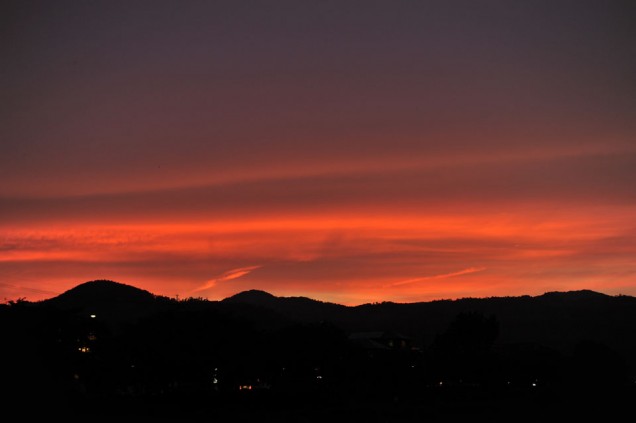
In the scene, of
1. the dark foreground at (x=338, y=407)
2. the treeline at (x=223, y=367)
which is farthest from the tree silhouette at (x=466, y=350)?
the dark foreground at (x=338, y=407)

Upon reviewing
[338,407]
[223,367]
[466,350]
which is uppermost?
[466,350]

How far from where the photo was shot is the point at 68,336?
243ft

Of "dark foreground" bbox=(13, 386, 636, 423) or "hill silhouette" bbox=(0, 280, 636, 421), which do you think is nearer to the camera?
"dark foreground" bbox=(13, 386, 636, 423)

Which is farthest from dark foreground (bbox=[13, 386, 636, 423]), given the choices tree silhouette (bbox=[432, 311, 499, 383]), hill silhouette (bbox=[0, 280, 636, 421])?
tree silhouette (bbox=[432, 311, 499, 383])

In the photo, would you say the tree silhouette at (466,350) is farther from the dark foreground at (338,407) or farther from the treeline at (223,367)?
the dark foreground at (338,407)

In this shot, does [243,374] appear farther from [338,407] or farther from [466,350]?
[466,350]

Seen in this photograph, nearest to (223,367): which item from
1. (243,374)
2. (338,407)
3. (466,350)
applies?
(243,374)

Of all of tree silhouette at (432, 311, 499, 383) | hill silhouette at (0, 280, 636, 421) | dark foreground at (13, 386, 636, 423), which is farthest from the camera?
tree silhouette at (432, 311, 499, 383)

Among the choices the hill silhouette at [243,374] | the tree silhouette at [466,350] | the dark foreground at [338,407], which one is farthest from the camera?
the tree silhouette at [466,350]

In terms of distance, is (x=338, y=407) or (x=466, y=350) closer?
(x=338, y=407)

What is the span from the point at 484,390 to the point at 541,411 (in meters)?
12.4

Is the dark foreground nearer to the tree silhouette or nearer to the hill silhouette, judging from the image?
the hill silhouette

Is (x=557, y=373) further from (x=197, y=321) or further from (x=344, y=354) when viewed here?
(x=197, y=321)

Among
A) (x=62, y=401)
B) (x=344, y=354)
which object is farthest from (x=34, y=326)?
(x=344, y=354)
